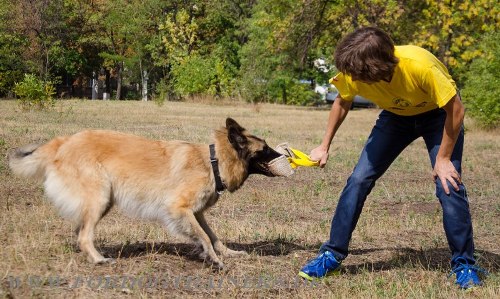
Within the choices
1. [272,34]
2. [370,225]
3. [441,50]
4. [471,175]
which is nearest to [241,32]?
[272,34]

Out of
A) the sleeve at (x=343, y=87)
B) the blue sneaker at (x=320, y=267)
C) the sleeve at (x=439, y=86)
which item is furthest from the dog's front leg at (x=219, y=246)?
the sleeve at (x=439, y=86)

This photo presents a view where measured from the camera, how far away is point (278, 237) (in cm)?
629

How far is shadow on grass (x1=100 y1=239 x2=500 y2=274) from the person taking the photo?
5.50m

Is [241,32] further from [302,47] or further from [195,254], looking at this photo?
[195,254]

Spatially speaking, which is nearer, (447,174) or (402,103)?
(447,174)

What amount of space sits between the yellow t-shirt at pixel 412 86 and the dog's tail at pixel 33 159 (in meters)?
2.52

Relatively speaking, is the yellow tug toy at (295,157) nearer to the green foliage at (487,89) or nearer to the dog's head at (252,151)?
the dog's head at (252,151)

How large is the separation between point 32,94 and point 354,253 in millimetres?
16011

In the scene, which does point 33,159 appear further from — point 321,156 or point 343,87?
point 343,87

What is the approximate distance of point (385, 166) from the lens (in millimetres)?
5176

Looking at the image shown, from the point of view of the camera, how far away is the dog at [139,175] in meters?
5.26

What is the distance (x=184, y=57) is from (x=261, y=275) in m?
38.7

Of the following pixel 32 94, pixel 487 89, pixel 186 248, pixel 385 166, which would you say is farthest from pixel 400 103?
pixel 32 94

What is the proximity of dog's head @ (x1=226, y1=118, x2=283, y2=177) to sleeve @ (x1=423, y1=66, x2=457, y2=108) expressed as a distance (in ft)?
5.37
